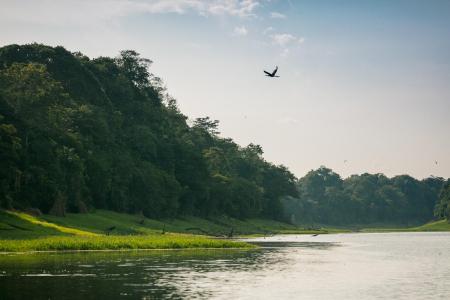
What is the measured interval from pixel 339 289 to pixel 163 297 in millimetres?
12765

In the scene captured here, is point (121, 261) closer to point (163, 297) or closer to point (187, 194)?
point (163, 297)

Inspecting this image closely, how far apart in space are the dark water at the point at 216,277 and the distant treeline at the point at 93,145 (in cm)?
3957

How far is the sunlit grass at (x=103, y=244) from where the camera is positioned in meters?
72.5

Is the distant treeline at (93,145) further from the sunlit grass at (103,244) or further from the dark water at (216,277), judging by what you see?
the dark water at (216,277)

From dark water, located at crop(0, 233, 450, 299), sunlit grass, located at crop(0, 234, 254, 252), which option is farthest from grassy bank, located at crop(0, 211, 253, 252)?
dark water, located at crop(0, 233, 450, 299)

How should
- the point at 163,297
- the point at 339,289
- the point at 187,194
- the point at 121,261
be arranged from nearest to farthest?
the point at 163,297 < the point at 339,289 < the point at 121,261 < the point at 187,194

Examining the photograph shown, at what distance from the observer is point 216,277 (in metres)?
49.4

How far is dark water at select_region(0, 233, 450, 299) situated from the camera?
40344mm

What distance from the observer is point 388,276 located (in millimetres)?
52531

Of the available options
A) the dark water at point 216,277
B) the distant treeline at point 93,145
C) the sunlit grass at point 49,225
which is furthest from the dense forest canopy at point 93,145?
the dark water at point 216,277

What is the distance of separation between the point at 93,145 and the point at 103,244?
5994 cm

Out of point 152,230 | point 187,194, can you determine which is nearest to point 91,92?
point 187,194

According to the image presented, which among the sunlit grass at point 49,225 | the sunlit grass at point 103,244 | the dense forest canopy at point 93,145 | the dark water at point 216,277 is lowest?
the dark water at point 216,277

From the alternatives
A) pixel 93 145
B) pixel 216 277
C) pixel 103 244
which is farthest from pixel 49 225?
pixel 216 277
